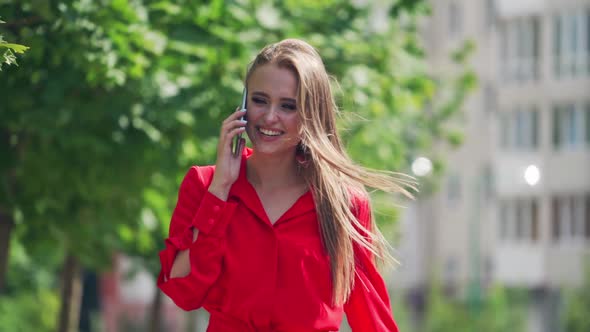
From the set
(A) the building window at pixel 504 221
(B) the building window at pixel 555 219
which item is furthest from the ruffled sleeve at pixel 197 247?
(A) the building window at pixel 504 221

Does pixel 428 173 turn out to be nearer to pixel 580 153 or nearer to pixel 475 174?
pixel 580 153

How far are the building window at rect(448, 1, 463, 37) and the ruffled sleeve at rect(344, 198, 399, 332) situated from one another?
46.9 meters

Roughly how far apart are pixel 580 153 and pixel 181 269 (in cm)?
4201

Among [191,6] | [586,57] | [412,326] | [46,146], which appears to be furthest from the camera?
[412,326]

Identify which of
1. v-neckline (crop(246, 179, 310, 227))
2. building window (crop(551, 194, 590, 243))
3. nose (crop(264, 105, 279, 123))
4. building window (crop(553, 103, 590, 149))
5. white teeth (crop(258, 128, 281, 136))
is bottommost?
v-neckline (crop(246, 179, 310, 227))

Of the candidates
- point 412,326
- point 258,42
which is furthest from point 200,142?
point 412,326

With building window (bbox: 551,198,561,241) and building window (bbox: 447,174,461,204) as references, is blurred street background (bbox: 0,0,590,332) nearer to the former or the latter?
building window (bbox: 551,198,561,241)

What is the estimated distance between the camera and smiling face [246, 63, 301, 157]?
6.70 metres

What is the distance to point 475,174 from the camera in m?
52.6

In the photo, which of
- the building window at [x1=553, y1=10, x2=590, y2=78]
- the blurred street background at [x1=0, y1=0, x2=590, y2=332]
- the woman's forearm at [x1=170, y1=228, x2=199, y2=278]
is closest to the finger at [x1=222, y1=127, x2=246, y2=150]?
the woman's forearm at [x1=170, y1=228, x2=199, y2=278]

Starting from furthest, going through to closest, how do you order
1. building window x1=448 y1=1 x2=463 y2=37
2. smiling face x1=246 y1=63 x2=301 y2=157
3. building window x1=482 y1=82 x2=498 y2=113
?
building window x1=448 y1=1 x2=463 y2=37 < building window x1=482 y1=82 x2=498 y2=113 < smiling face x1=246 y1=63 x2=301 y2=157

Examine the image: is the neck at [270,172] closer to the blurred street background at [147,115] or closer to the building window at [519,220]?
the blurred street background at [147,115]

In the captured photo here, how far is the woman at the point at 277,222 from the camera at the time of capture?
262 inches

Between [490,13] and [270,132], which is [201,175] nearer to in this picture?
[270,132]
